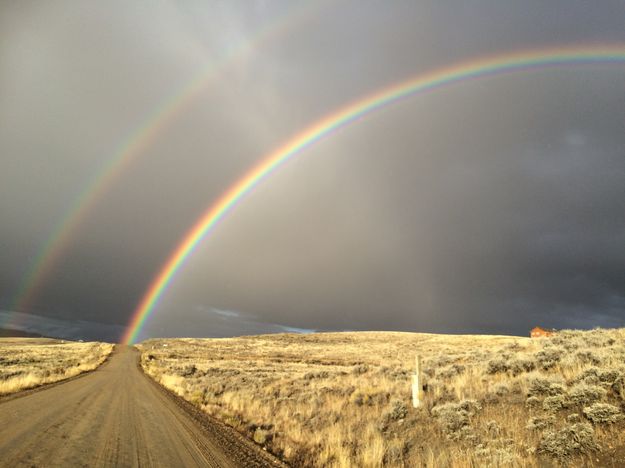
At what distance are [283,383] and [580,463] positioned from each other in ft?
60.1

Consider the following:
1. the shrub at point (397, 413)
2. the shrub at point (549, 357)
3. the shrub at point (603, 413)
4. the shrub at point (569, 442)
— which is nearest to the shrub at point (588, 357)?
the shrub at point (549, 357)

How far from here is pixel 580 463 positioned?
7.03 meters

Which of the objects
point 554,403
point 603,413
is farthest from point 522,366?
point 603,413

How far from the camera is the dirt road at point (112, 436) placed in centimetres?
789

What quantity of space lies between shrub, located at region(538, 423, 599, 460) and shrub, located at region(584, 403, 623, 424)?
0.41 m

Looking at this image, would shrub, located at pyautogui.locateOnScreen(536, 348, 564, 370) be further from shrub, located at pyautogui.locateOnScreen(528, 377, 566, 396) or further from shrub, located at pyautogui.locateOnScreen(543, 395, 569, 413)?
shrub, located at pyautogui.locateOnScreen(543, 395, 569, 413)

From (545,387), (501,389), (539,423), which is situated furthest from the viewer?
(501,389)

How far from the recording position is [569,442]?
24.6 feet

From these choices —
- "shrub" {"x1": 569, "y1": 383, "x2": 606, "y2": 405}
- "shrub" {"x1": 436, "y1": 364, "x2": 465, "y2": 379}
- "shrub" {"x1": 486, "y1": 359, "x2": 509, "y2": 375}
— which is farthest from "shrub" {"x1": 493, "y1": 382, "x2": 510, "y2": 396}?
"shrub" {"x1": 436, "y1": 364, "x2": 465, "y2": 379}

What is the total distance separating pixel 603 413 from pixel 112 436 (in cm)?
1166

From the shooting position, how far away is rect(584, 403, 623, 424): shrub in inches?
305

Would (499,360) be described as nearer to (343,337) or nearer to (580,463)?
(580,463)

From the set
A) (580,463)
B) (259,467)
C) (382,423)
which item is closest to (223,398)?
(382,423)

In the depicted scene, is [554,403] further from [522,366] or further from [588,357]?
[522,366]
